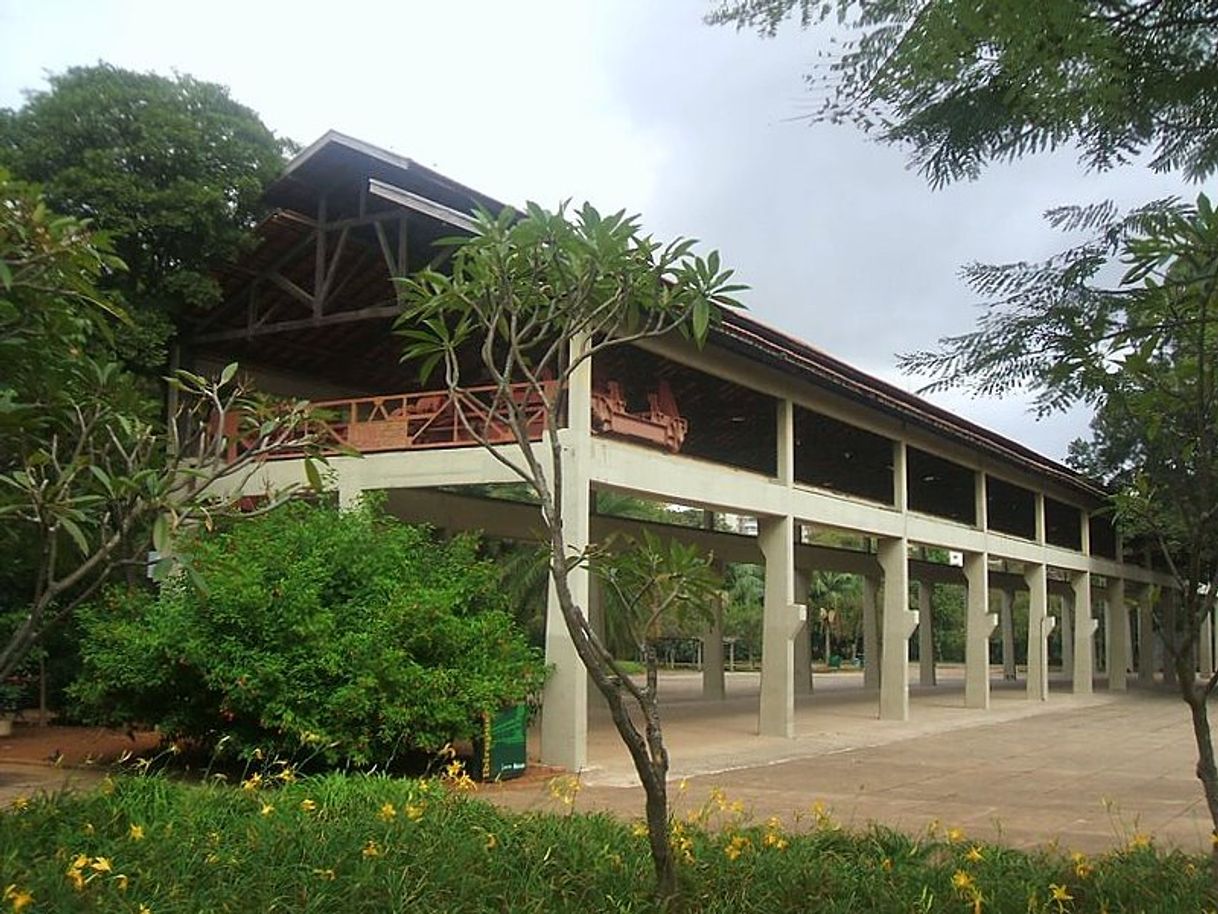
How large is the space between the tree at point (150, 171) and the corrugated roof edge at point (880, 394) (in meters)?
6.95

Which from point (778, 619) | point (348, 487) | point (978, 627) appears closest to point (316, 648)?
point (348, 487)

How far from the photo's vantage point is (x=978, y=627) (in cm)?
2528

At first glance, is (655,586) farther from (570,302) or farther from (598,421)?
(598,421)

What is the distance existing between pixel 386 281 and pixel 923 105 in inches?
540

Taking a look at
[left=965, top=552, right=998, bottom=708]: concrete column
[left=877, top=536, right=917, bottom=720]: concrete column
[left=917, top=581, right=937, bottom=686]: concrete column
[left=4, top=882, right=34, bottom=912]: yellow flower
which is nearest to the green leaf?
[left=4, top=882, right=34, bottom=912]: yellow flower

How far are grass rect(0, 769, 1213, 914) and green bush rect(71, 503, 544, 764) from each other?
386 cm

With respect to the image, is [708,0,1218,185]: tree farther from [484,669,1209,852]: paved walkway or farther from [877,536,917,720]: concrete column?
[877,536,917,720]: concrete column

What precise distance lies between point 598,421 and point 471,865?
28.7 ft

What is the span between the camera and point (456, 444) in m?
14.5

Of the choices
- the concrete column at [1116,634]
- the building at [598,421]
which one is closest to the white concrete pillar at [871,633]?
the building at [598,421]

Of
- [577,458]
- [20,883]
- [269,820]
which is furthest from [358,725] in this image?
[20,883]

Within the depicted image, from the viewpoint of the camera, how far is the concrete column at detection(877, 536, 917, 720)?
2145 centimetres

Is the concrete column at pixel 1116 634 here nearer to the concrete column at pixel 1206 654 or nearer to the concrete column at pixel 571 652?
the concrete column at pixel 1206 654

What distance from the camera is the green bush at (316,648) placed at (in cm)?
1131
